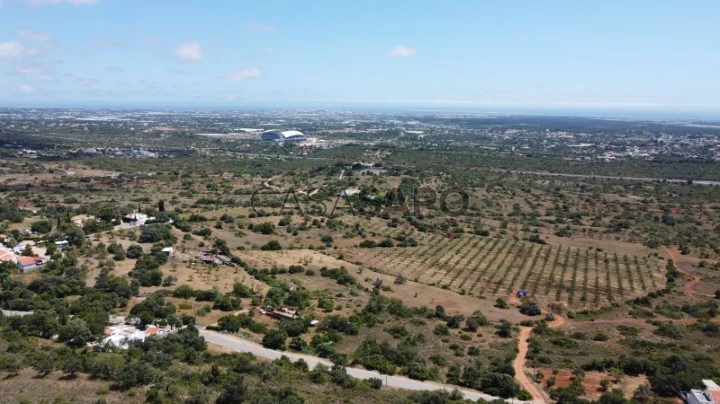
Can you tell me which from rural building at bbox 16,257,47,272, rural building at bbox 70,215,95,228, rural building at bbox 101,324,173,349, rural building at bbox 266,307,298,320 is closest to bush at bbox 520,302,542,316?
rural building at bbox 266,307,298,320

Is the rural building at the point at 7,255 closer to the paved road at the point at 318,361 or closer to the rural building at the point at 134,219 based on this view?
the rural building at the point at 134,219

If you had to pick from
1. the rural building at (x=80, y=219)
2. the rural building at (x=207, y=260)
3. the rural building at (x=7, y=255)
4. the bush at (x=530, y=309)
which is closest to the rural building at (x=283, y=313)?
the rural building at (x=207, y=260)

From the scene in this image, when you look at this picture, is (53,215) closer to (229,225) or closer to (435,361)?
(229,225)

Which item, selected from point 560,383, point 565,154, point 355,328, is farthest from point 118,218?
point 565,154

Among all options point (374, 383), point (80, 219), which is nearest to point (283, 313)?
point (374, 383)

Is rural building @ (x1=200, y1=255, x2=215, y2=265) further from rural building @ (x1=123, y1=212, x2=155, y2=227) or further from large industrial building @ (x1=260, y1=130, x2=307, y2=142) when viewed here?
large industrial building @ (x1=260, y1=130, x2=307, y2=142)
